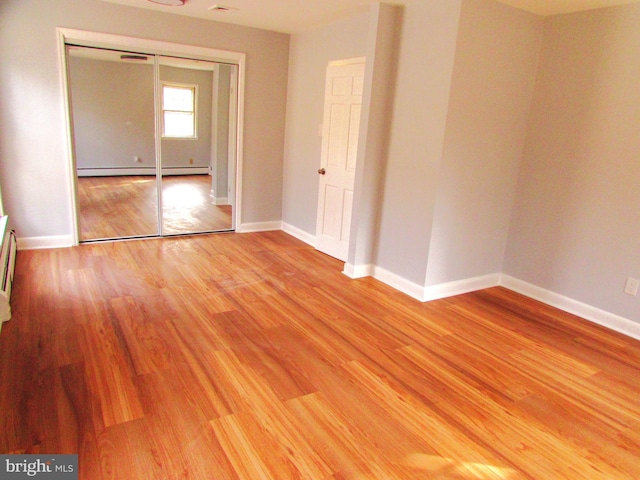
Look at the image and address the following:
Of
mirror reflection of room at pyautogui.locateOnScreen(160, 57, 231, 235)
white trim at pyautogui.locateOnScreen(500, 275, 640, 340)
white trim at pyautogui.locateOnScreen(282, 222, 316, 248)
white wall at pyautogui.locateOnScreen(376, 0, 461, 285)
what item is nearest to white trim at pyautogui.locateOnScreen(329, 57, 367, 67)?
white wall at pyautogui.locateOnScreen(376, 0, 461, 285)

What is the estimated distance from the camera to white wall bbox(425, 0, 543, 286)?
3.43 m

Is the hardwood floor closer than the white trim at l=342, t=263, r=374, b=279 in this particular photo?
Yes

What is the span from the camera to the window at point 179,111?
523cm

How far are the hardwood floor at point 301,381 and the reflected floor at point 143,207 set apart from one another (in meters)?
1.19

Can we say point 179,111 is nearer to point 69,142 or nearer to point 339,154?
point 69,142

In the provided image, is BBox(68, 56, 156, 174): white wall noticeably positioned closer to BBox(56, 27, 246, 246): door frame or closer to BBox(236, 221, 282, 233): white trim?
BBox(56, 27, 246, 246): door frame

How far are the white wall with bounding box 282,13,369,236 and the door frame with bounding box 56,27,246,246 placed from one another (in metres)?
0.64

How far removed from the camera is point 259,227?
19.0 ft

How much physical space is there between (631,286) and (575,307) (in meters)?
0.48

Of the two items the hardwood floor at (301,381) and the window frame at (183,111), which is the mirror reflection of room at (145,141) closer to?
the window frame at (183,111)

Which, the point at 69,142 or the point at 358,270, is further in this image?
the point at 69,142

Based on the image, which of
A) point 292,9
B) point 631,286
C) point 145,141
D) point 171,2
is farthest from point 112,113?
point 631,286

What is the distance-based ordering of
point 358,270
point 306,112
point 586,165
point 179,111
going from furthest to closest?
1. point 179,111
2. point 306,112
3. point 358,270
4. point 586,165

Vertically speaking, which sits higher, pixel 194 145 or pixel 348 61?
pixel 348 61
